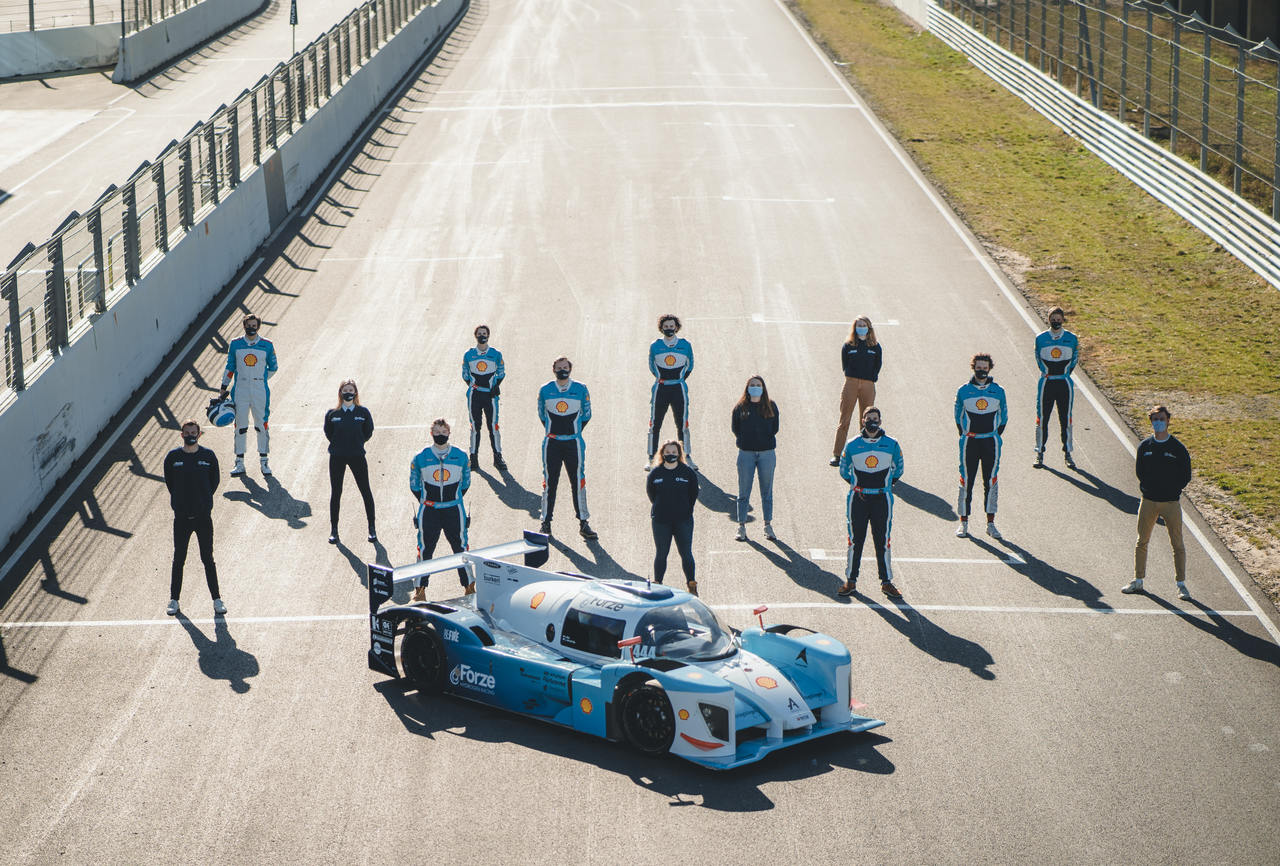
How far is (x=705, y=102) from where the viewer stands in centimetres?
3688

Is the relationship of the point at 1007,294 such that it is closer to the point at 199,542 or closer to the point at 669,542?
the point at 669,542

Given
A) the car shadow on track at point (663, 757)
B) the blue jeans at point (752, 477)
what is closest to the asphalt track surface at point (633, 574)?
the car shadow on track at point (663, 757)

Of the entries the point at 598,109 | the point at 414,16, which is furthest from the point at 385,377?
the point at 414,16

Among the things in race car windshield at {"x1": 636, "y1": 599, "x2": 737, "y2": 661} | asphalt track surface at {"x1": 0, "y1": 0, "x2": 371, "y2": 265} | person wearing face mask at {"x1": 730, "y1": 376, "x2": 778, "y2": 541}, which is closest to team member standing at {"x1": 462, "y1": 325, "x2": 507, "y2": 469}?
person wearing face mask at {"x1": 730, "y1": 376, "x2": 778, "y2": 541}

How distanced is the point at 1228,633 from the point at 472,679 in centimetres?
731

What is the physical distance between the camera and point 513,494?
54.5ft

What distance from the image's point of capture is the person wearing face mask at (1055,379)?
57.0ft

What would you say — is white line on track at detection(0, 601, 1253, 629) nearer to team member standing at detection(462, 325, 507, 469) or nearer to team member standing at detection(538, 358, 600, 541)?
team member standing at detection(538, 358, 600, 541)

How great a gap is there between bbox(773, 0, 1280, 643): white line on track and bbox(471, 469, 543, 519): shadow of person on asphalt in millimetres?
7378

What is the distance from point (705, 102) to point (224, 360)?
19508 mm

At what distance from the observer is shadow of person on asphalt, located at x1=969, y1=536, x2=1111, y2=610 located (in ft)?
46.2

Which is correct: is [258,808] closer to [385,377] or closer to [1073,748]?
[1073,748]

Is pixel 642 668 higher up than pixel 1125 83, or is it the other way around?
pixel 1125 83

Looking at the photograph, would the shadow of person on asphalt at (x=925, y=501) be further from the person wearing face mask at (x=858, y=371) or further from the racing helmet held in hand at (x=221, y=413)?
the racing helmet held in hand at (x=221, y=413)
